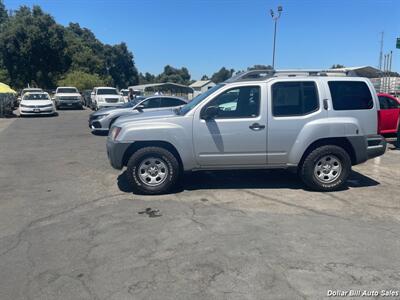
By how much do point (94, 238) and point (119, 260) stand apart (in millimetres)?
747

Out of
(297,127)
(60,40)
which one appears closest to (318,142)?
(297,127)

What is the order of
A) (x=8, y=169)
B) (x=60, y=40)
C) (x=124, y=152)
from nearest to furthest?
(x=124, y=152) < (x=8, y=169) < (x=60, y=40)

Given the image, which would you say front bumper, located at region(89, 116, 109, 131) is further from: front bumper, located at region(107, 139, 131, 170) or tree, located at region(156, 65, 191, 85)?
tree, located at region(156, 65, 191, 85)

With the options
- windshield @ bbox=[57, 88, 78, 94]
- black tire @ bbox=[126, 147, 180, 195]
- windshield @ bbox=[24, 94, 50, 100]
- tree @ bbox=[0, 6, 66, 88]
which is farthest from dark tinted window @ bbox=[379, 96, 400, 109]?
tree @ bbox=[0, 6, 66, 88]

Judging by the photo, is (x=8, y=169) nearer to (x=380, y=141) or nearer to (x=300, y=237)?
(x=300, y=237)

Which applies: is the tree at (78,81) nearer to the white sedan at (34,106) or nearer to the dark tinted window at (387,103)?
the white sedan at (34,106)

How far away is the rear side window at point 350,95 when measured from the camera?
22.4 ft

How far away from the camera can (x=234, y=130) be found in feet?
21.7

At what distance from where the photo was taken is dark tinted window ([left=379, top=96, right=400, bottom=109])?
12852 millimetres

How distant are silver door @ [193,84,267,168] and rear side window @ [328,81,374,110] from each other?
127cm

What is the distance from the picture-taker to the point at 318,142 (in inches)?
269

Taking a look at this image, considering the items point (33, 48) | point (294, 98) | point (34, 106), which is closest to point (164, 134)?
point (294, 98)

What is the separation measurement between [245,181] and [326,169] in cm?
149

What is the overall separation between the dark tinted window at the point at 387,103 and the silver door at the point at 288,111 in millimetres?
7198
